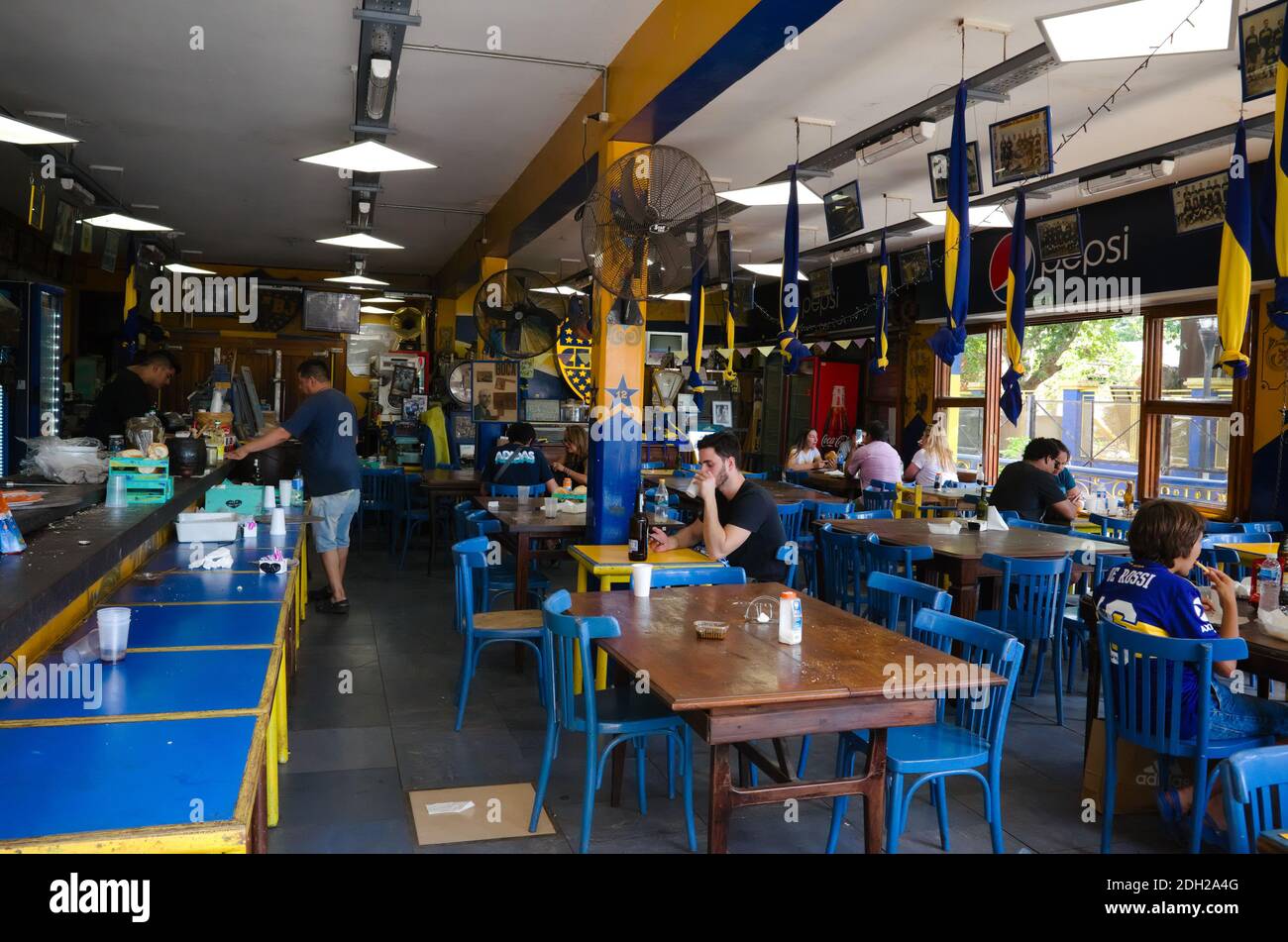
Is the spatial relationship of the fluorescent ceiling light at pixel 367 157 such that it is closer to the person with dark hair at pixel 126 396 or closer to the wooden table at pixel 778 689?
the person with dark hair at pixel 126 396

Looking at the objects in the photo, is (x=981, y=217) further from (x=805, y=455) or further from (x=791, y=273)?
(x=805, y=455)

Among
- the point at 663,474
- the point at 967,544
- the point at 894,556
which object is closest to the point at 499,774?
the point at 894,556

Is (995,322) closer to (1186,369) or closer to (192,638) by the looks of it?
(1186,369)

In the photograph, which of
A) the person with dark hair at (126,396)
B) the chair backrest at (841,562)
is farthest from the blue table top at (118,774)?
the person with dark hair at (126,396)

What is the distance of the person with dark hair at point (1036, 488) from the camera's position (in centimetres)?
692

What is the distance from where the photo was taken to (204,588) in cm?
381

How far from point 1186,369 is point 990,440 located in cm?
256

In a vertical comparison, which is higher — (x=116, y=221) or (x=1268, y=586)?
(x=116, y=221)

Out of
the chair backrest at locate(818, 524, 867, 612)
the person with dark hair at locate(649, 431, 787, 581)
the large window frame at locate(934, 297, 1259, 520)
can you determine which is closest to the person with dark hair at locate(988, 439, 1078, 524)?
the large window frame at locate(934, 297, 1259, 520)

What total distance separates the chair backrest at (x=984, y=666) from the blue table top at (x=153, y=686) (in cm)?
202

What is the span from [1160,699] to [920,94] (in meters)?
4.16

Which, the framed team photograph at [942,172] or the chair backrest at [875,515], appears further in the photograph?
the chair backrest at [875,515]

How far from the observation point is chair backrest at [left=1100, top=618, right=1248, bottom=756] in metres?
3.13

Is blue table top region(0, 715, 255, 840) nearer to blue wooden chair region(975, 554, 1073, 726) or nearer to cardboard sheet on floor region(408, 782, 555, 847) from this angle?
cardboard sheet on floor region(408, 782, 555, 847)
